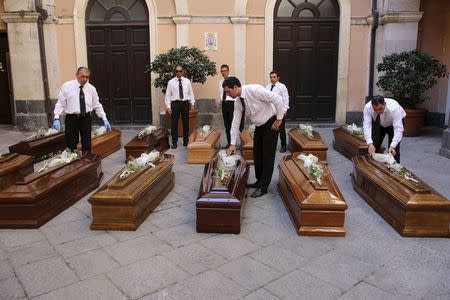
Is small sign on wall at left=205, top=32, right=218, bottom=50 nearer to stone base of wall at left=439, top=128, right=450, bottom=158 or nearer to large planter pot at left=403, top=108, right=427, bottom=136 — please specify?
large planter pot at left=403, top=108, right=427, bottom=136

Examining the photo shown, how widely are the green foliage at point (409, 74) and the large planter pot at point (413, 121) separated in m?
0.33

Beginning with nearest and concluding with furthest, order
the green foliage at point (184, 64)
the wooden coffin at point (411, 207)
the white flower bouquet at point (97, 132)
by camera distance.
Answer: the wooden coffin at point (411, 207)
the white flower bouquet at point (97, 132)
the green foliage at point (184, 64)

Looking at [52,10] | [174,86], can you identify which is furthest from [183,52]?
[52,10]

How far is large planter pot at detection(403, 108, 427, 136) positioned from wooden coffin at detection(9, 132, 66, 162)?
7264 millimetres

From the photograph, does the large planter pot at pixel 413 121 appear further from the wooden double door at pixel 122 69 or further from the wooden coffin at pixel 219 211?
the wooden coffin at pixel 219 211

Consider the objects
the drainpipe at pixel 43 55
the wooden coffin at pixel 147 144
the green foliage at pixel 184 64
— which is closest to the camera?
the wooden coffin at pixel 147 144

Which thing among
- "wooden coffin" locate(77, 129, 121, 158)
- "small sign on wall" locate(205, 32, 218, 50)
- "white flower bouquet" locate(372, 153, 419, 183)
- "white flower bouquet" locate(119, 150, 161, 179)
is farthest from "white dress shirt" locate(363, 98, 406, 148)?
"small sign on wall" locate(205, 32, 218, 50)

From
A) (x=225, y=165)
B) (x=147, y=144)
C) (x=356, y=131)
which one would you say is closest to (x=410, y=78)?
(x=356, y=131)

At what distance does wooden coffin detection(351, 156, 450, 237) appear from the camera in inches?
157

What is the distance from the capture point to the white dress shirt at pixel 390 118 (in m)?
5.27

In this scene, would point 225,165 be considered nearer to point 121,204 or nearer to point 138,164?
point 138,164

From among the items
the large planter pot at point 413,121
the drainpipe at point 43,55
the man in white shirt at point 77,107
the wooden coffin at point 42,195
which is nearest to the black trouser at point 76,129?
the man in white shirt at point 77,107

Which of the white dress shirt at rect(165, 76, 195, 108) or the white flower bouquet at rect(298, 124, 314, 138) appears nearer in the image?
the white flower bouquet at rect(298, 124, 314, 138)

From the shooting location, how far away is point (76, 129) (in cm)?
629
